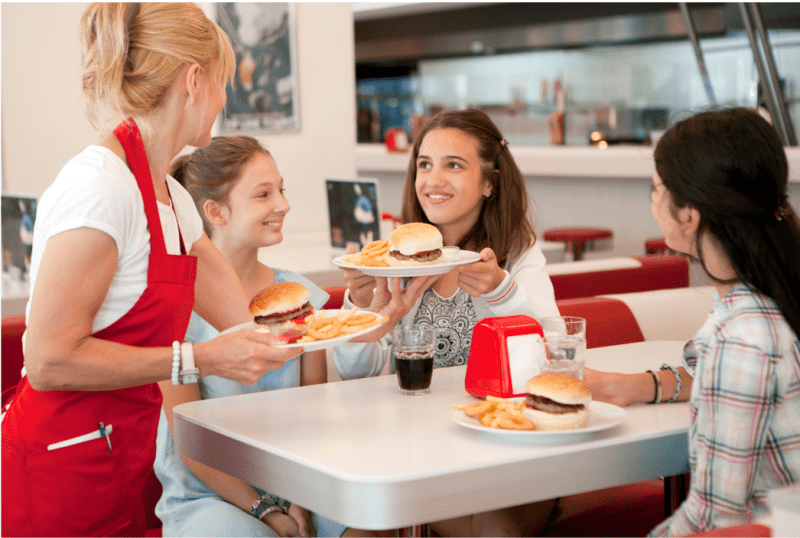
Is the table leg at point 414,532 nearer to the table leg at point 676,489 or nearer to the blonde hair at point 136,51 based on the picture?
the table leg at point 676,489

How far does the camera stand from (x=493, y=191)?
251cm

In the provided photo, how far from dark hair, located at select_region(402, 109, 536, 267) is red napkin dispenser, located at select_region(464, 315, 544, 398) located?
25.5 inches

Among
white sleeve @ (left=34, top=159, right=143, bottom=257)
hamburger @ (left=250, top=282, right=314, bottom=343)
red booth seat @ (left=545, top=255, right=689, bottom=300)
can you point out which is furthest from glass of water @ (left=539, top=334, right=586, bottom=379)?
red booth seat @ (left=545, top=255, right=689, bottom=300)

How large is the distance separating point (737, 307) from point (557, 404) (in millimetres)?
344

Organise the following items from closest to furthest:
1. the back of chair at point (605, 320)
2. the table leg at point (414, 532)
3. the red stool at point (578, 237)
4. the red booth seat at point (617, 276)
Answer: the table leg at point (414, 532), the back of chair at point (605, 320), the red booth seat at point (617, 276), the red stool at point (578, 237)

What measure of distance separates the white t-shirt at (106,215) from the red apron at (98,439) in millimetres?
20

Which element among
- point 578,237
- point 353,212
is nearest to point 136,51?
point 353,212

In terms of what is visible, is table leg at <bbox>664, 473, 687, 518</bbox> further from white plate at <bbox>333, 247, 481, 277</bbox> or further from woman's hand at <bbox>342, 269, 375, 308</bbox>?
woman's hand at <bbox>342, 269, 375, 308</bbox>

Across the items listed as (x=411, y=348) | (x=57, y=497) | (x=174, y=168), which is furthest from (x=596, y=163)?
(x=57, y=497)

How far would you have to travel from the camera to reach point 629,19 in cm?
816

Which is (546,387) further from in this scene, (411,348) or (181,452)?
(181,452)

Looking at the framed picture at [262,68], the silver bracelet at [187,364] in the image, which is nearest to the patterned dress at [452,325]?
the silver bracelet at [187,364]

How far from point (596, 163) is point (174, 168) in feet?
14.2

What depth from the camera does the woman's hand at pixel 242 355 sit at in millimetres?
1540
